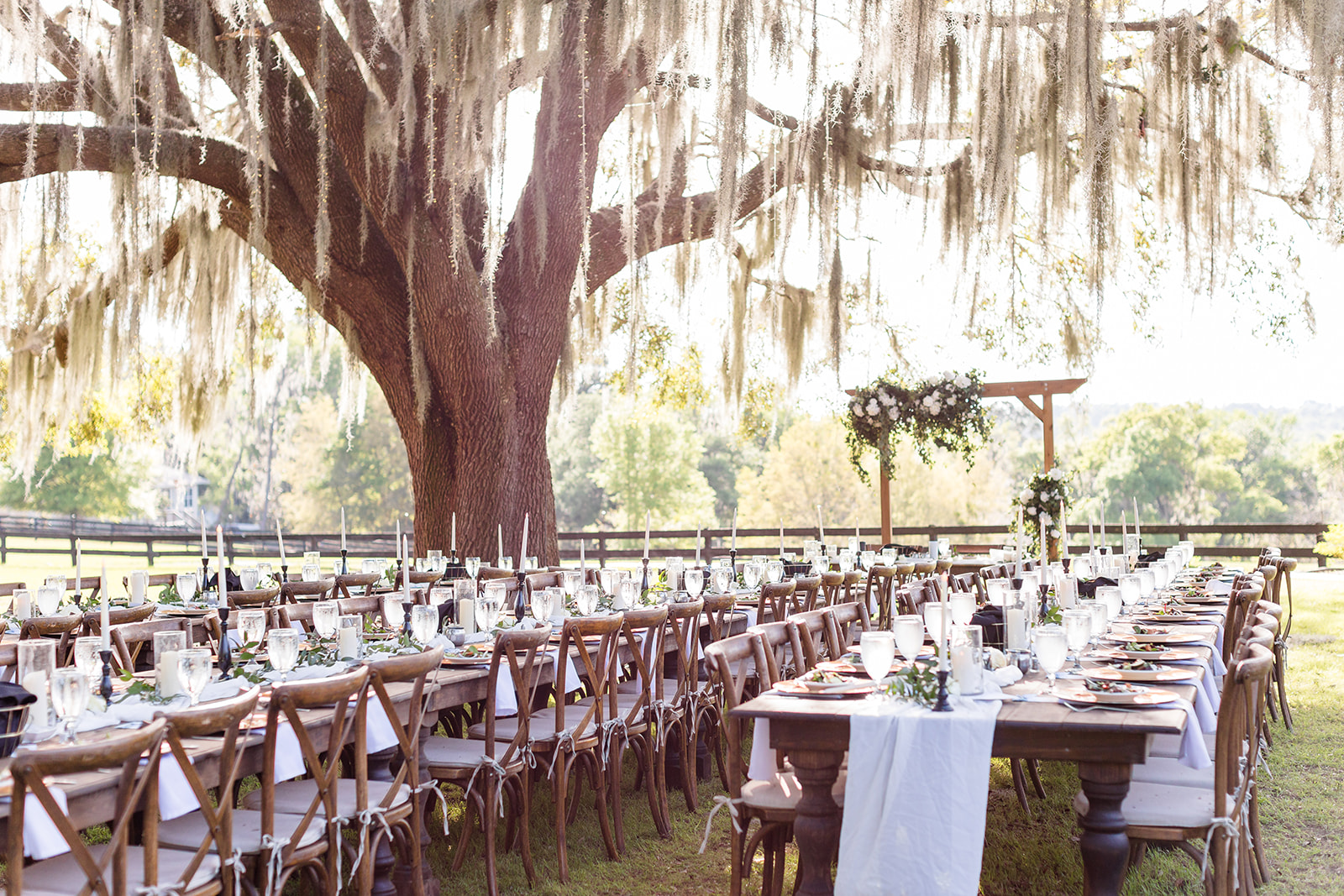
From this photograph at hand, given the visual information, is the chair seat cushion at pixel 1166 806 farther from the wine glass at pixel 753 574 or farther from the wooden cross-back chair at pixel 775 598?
the wine glass at pixel 753 574

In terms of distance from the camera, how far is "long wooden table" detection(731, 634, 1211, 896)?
Result: 8.40 ft

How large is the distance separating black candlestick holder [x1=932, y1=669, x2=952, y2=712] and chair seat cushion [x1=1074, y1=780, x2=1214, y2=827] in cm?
41

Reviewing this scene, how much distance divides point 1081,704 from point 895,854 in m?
0.58

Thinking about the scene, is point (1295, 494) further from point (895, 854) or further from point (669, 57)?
point (895, 854)

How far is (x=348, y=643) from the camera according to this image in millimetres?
3514

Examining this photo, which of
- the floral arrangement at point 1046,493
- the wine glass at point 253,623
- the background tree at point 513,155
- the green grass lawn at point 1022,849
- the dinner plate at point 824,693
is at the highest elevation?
the background tree at point 513,155

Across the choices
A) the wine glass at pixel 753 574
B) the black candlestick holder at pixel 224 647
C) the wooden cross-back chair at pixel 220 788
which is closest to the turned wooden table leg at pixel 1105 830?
the wooden cross-back chair at pixel 220 788

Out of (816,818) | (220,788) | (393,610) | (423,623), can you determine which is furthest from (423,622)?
(816,818)

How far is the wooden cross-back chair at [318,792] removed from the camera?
255cm

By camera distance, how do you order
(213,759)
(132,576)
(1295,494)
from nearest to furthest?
(213,759) < (132,576) < (1295,494)

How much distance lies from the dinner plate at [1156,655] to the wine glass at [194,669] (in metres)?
2.60

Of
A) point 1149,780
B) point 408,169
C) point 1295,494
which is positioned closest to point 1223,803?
point 1149,780

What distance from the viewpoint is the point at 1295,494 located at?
176 feet

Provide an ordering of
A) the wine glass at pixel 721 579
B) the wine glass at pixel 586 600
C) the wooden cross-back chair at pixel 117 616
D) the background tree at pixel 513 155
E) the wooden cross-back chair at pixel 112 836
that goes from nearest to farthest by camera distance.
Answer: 1. the wooden cross-back chair at pixel 112 836
2. the wooden cross-back chair at pixel 117 616
3. the wine glass at pixel 586 600
4. the wine glass at pixel 721 579
5. the background tree at pixel 513 155
